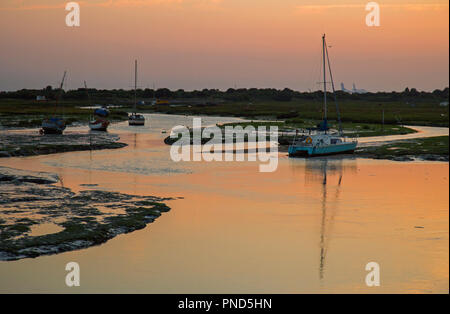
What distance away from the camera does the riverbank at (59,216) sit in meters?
24.8

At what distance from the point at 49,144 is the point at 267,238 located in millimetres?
49271

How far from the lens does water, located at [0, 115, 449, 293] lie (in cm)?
2170

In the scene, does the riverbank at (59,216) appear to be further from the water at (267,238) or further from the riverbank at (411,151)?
the riverbank at (411,151)

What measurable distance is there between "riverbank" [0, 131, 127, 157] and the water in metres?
13.8

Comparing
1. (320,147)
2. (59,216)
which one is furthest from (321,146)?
(59,216)

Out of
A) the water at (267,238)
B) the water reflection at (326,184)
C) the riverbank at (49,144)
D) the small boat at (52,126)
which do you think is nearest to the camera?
the water at (267,238)

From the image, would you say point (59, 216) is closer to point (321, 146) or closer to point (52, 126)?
point (321, 146)

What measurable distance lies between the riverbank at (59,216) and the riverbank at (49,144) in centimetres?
2254

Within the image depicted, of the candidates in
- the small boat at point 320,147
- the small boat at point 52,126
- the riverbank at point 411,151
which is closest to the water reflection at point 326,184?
the small boat at point 320,147

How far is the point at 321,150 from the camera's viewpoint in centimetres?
6350

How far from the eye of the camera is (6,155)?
197 ft

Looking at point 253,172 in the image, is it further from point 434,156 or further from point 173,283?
point 173,283

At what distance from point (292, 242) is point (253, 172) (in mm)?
24846

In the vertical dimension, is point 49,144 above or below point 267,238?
above
